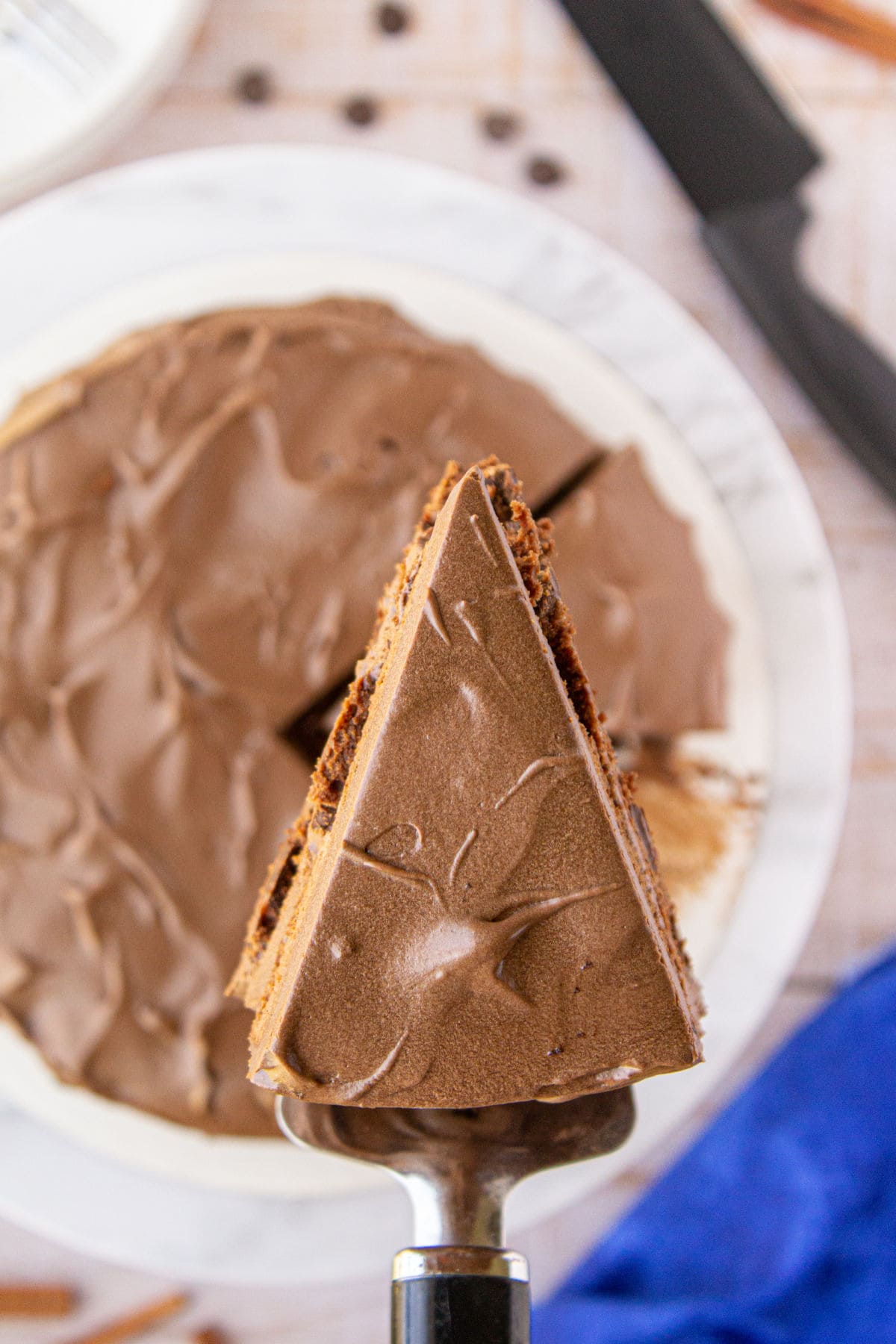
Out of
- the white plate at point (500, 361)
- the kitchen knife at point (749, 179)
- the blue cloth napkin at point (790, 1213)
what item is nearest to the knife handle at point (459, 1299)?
the white plate at point (500, 361)

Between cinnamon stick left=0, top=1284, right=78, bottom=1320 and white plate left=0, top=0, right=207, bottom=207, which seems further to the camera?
cinnamon stick left=0, top=1284, right=78, bottom=1320

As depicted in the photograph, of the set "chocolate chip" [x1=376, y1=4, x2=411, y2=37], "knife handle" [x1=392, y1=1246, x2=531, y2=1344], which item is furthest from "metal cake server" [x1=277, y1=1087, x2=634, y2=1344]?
"chocolate chip" [x1=376, y1=4, x2=411, y2=37]

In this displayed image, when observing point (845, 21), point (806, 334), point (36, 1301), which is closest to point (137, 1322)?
point (36, 1301)

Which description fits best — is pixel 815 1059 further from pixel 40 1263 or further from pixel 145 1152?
pixel 40 1263

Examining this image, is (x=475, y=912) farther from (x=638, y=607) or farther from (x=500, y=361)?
(x=500, y=361)

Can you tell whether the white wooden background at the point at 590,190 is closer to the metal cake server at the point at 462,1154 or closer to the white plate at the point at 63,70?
the white plate at the point at 63,70

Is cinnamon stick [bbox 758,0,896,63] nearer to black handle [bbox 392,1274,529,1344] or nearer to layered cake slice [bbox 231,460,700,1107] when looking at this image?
layered cake slice [bbox 231,460,700,1107]
